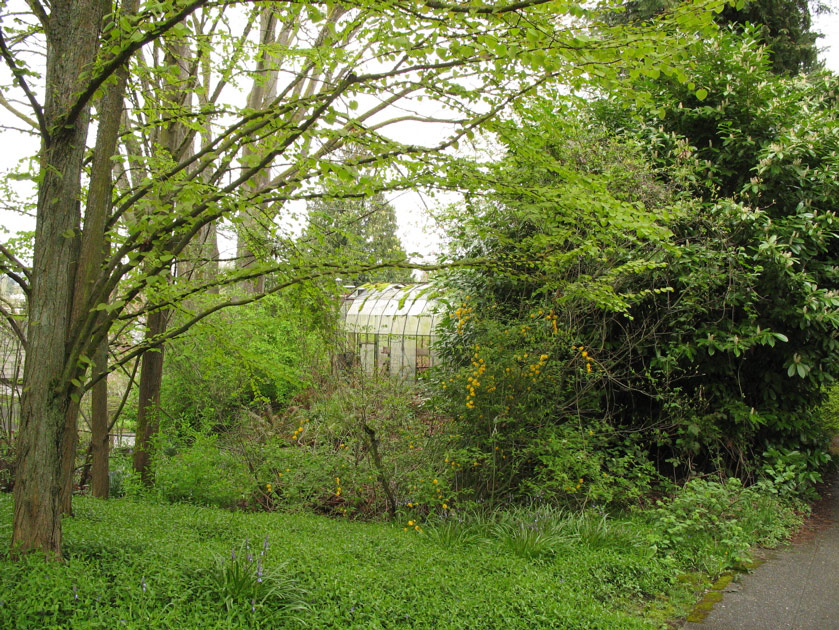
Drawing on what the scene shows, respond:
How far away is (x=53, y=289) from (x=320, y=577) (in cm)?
234

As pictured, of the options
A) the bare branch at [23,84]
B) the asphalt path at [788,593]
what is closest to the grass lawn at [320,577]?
the asphalt path at [788,593]

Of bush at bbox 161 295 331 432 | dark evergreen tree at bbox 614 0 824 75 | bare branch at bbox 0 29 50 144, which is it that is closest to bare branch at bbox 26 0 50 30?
bare branch at bbox 0 29 50 144

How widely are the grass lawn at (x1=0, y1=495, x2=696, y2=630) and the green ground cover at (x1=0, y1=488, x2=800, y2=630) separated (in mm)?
10

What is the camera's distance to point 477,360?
6414 millimetres

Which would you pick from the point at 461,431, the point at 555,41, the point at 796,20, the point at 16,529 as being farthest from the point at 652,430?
the point at 796,20

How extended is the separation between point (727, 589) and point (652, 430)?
3194 millimetres

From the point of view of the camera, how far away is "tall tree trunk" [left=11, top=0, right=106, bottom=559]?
12.3ft

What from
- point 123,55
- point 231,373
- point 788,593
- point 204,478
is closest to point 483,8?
point 123,55

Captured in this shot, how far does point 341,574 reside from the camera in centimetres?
398

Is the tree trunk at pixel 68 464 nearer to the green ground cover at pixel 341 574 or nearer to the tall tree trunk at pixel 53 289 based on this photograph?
the green ground cover at pixel 341 574

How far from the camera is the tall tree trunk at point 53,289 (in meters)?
3.73

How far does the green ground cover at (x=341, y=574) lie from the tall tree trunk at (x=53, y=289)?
316 mm

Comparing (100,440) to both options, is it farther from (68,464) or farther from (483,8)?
(483,8)

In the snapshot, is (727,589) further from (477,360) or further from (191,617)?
(191,617)
